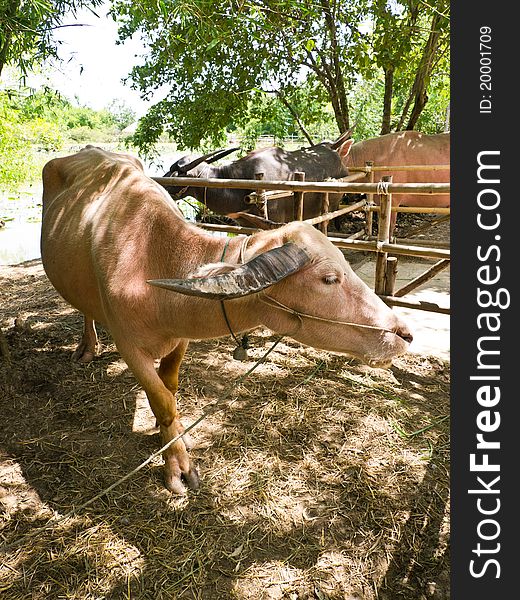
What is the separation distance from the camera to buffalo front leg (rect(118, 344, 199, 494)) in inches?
101

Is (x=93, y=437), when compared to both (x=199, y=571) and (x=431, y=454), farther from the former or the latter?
(x=431, y=454)

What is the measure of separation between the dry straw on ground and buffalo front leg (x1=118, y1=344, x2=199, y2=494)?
9 centimetres

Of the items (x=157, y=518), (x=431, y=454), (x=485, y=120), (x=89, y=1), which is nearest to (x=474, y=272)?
(x=485, y=120)

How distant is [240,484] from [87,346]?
213 centimetres

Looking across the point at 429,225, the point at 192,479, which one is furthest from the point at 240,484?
the point at 429,225

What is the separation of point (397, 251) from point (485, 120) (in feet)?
5.88

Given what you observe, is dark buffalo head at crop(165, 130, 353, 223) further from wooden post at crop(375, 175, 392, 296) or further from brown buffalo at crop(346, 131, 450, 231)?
wooden post at crop(375, 175, 392, 296)

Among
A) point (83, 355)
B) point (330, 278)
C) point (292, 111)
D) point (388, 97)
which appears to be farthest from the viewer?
point (292, 111)

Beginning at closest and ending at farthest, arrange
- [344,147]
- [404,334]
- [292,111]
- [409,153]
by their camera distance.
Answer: [404,334]
[344,147]
[409,153]
[292,111]

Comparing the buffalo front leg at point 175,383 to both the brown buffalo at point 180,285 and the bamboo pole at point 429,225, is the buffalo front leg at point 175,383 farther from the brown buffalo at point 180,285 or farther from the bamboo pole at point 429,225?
the bamboo pole at point 429,225

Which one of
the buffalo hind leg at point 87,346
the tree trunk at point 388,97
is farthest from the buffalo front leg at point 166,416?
the tree trunk at point 388,97

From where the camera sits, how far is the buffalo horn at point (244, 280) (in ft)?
6.02

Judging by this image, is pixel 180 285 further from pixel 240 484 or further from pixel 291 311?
pixel 240 484

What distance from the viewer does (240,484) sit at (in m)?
2.74
